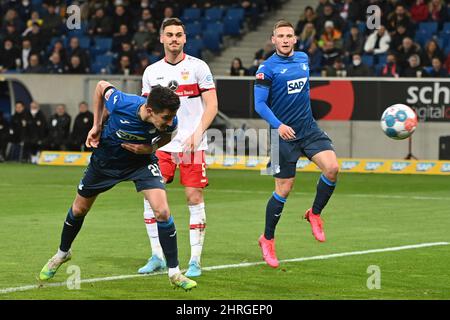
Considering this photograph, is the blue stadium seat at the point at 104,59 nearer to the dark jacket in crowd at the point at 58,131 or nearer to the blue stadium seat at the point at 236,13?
the dark jacket in crowd at the point at 58,131

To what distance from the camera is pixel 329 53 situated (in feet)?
92.4

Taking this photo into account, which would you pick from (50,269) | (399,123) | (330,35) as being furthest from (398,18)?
(50,269)

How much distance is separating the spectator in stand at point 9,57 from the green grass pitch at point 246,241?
375 inches

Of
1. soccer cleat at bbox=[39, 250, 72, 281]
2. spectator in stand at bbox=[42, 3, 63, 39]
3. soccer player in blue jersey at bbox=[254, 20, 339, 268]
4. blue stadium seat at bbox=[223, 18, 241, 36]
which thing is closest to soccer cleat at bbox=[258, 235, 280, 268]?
soccer player in blue jersey at bbox=[254, 20, 339, 268]

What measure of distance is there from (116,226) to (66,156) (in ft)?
45.3

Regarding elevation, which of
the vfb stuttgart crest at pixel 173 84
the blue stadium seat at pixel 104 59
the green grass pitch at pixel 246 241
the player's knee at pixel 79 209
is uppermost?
the vfb stuttgart crest at pixel 173 84

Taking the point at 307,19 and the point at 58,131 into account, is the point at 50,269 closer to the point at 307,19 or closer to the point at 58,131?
the point at 58,131

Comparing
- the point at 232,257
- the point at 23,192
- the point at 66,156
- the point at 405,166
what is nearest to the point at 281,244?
the point at 232,257

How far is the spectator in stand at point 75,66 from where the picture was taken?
29750mm

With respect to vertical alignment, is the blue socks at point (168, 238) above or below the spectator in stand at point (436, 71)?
below

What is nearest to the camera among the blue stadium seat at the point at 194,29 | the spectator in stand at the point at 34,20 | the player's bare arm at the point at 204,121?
the player's bare arm at the point at 204,121

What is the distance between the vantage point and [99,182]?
33.5 feet

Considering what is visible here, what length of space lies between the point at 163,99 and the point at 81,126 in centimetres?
1912

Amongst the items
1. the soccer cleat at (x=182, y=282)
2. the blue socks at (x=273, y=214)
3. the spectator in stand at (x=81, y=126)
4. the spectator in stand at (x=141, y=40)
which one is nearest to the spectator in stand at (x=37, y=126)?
the spectator in stand at (x=81, y=126)
